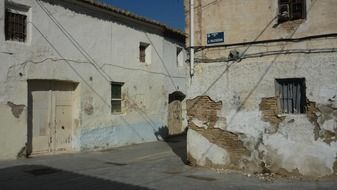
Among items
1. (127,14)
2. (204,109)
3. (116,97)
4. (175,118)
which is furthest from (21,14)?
(175,118)

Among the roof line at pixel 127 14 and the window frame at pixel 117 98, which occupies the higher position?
the roof line at pixel 127 14

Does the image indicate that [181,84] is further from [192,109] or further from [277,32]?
[277,32]

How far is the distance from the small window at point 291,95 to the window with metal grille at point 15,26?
795 cm

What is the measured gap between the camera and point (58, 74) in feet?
46.8

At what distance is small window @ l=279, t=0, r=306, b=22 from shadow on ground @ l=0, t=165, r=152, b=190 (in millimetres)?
5520

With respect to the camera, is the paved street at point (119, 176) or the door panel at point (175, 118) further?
the door panel at point (175, 118)

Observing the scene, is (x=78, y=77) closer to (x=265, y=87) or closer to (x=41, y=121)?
(x=41, y=121)

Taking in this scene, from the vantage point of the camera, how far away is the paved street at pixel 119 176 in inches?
370

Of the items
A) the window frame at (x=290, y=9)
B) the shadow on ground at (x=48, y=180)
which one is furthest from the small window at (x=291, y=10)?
the shadow on ground at (x=48, y=180)

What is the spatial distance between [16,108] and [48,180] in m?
3.75

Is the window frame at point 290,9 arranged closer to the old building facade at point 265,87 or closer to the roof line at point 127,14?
the old building facade at point 265,87

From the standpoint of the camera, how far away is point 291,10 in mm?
10609

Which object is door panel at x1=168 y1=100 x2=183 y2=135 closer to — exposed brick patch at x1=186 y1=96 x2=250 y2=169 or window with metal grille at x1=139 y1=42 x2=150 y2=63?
window with metal grille at x1=139 y1=42 x2=150 y2=63

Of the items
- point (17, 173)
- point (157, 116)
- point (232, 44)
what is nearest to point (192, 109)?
point (232, 44)
